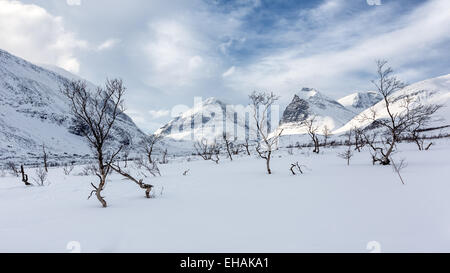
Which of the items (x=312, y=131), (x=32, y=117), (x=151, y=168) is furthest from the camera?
(x=32, y=117)

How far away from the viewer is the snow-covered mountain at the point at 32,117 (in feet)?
184

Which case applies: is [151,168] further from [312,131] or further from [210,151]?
[312,131]

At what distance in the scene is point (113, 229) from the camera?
384 cm

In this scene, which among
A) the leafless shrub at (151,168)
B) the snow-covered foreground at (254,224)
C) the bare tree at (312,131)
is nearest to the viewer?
the snow-covered foreground at (254,224)

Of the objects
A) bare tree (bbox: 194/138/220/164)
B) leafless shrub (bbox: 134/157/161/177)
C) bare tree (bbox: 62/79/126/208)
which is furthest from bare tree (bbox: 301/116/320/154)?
bare tree (bbox: 62/79/126/208)

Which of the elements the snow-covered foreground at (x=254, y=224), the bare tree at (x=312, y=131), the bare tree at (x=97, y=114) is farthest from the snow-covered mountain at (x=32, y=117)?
the bare tree at (x=312, y=131)

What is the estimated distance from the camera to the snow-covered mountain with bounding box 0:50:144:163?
56.0 m

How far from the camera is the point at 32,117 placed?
7256 cm

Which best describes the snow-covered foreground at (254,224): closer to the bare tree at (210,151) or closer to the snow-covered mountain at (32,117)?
the bare tree at (210,151)

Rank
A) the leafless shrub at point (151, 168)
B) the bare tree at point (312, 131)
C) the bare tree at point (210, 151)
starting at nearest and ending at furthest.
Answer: the leafless shrub at point (151, 168) < the bare tree at point (210, 151) < the bare tree at point (312, 131)

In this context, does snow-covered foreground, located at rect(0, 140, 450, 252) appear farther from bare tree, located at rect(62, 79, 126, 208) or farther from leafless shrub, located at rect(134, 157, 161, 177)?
leafless shrub, located at rect(134, 157, 161, 177)

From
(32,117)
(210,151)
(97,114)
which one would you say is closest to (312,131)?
(210,151)
